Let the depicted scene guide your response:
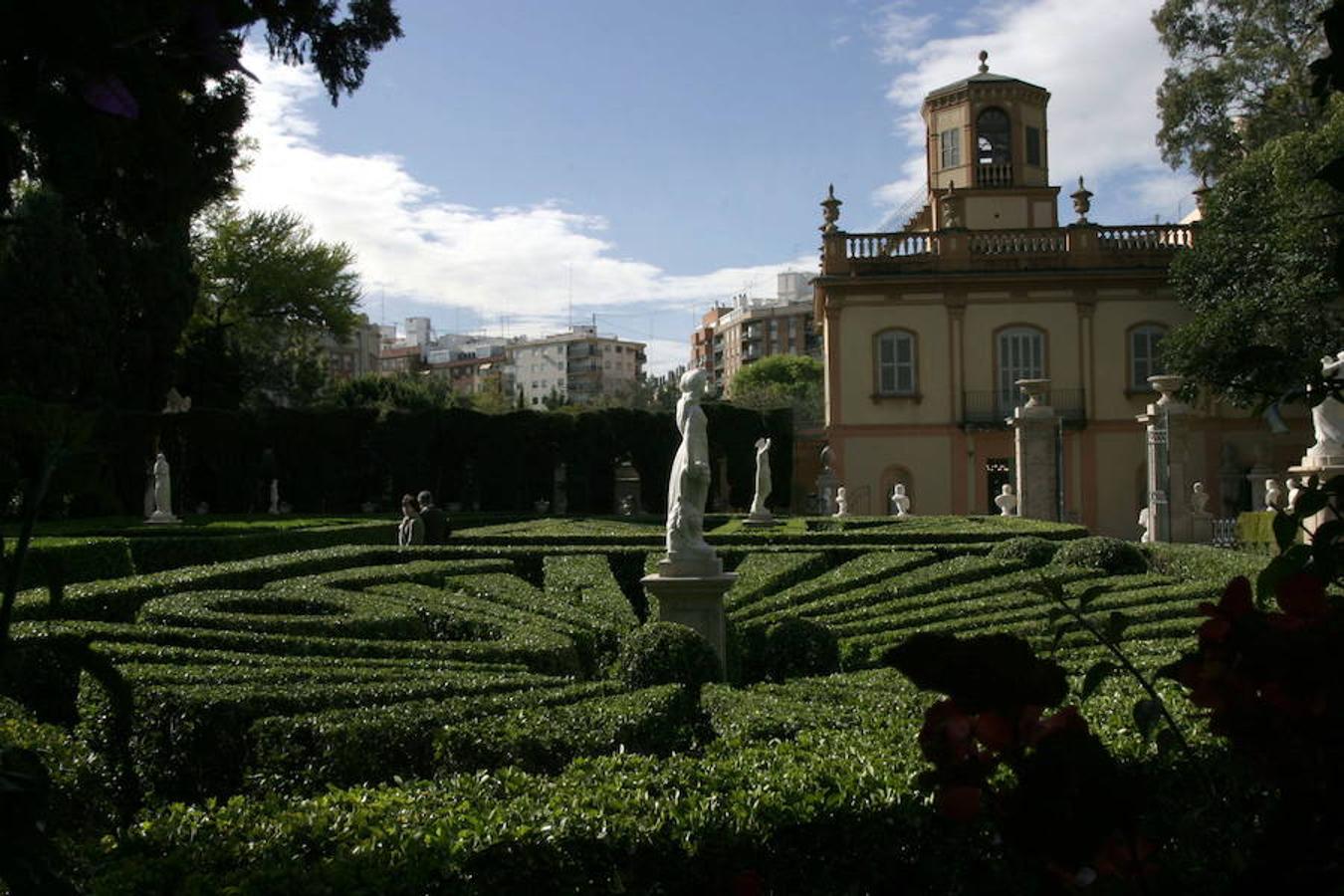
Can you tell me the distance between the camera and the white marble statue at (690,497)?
931 cm

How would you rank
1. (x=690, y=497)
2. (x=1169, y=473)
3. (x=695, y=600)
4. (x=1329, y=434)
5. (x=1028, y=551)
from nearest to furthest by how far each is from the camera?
(x=695, y=600)
(x=690, y=497)
(x=1028, y=551)
(x=1329, y=434)
(x=1169, y=473)

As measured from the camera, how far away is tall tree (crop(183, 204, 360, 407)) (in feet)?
143

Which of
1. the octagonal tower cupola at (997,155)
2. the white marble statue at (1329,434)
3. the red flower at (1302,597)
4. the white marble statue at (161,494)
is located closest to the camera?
the red flower at (1302,597)

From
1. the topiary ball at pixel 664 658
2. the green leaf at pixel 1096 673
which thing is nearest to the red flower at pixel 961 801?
the green leaf at pixel 1096 673

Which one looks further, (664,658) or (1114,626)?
(664,658)

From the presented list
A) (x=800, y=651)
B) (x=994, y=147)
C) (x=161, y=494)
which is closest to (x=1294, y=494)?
(x=800, y=651)

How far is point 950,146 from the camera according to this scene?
123ft

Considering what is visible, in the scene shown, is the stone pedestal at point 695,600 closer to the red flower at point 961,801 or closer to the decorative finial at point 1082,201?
the red flower at point 961,801

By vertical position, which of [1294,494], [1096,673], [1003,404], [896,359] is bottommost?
[1096,673]

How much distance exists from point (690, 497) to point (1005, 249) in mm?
27670

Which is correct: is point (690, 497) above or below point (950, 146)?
below

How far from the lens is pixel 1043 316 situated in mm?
34125

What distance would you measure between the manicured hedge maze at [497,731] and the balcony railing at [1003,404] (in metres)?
21.9

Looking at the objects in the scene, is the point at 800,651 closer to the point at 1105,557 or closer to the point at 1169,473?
the point at 1105,557
